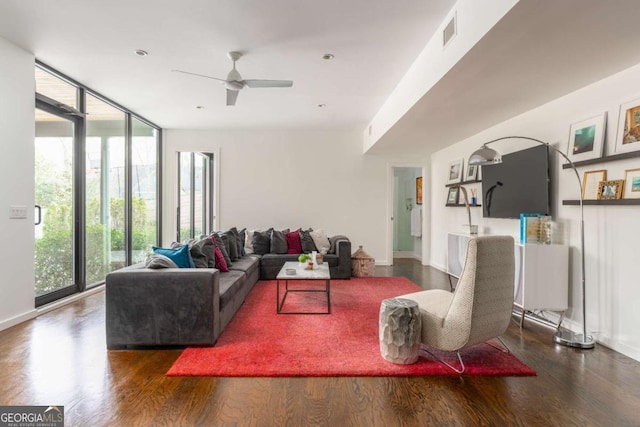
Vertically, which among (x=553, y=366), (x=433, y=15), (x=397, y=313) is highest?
(x=433, y=15)

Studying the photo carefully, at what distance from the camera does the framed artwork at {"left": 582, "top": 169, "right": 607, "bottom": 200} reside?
2.92 m

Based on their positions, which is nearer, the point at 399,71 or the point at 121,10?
the point at 121,10

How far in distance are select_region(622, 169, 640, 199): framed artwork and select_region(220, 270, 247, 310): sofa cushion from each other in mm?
3501

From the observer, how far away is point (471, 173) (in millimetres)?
5164

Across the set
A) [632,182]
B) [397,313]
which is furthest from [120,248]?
[632,182]

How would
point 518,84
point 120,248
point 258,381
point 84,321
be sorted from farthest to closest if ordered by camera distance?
point 120,248 → point 84,321 → point 518,84 → point 258,381

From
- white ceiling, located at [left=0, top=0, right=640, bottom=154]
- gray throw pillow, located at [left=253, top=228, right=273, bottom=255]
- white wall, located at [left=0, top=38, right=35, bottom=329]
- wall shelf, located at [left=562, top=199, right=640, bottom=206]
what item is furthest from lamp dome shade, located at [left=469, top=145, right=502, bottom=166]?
white wall, located at [left=0, top=38, right=35, bottom=329]

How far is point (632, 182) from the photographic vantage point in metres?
2.63

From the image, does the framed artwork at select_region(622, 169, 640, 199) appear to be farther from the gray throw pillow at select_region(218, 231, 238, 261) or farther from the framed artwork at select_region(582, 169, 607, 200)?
the gray throw pillow at select_region(218, 231, 238, 261)

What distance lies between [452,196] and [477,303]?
12.7ft

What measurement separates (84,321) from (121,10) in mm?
2966

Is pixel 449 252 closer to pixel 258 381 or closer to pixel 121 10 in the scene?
pixel 258 381

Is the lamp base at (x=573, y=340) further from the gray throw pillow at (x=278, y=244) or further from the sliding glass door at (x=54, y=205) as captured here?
the sliding glass door at (x=54, y=205)

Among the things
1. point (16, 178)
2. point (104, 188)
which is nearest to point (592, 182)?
point (16, 178)
